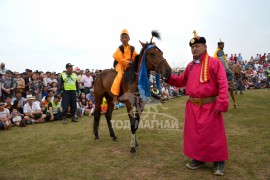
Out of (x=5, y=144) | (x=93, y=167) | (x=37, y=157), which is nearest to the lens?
(x=93, y=167)

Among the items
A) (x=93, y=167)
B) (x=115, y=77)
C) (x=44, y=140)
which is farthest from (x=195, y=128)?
(x=44, y=140)

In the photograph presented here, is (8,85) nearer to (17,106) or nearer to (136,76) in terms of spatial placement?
(17,106)

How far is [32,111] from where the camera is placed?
411 inches

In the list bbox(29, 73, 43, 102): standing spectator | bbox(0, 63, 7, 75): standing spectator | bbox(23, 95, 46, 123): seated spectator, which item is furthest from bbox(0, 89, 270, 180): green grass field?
bbox(0, 63, 7, 75): standing spectator

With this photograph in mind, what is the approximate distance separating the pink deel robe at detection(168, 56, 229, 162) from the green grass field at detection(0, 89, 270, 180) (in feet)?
1.22

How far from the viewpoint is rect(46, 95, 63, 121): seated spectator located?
427 inches

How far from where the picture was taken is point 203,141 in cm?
421

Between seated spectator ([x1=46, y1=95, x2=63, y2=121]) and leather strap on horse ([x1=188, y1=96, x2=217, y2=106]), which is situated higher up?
leather strap on horse ([x1=188, y1=96, x2=217, y2=106])

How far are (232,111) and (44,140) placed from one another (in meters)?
7.48

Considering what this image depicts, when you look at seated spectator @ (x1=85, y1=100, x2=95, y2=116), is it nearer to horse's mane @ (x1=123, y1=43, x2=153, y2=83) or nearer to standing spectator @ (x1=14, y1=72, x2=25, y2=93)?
standing spectator @ (x1=14, y1=72, x2=25, y2=93)

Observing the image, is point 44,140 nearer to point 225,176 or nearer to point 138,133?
point 138,133

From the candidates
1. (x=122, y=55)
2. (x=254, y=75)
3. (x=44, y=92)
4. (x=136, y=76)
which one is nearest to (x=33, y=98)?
(x=44, y=92)

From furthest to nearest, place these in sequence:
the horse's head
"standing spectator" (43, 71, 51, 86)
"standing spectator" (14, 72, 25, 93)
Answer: "standing spectator" (43, 71, 51, 86), "standing spectator" (14, 72, 25, 93), the horse's head

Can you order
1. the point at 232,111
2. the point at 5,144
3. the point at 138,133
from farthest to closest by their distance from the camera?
the point at 232,111, the point at 138,133, the point at 5,144
